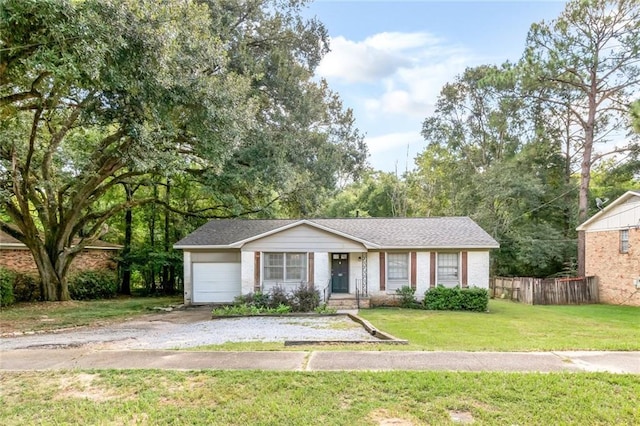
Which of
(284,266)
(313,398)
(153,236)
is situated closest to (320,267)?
(284,266)

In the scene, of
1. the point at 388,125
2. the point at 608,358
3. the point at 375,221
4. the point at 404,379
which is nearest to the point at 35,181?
the point at 375,221

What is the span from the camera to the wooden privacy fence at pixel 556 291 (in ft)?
58.7

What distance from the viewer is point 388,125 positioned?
101 feet

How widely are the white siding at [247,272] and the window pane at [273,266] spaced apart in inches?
22.9

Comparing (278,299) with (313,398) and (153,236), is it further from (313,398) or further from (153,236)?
(153,236)

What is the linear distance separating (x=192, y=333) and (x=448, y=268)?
11.1 metres

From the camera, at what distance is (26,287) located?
17875 millimetres

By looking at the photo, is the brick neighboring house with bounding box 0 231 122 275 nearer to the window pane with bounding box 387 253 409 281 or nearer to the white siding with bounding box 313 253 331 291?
the white siding with bounding box 313 253 331 291

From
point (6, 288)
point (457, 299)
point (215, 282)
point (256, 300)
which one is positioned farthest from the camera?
point (215, 282)

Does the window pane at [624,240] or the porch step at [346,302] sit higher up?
the window pane at [624,240]

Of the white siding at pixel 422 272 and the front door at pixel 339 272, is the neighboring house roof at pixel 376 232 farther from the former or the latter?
the front door at pixel 339 272

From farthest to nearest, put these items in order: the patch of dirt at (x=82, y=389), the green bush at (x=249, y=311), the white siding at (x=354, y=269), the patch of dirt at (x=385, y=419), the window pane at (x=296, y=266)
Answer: the white siding at (x=354, y=269)
the window pane at (x=296, y=266)
the green bush at (x=249, y=311)
the patch of dirt at (x=82, y=389)
the patch of dirt at (x=385, y=419)

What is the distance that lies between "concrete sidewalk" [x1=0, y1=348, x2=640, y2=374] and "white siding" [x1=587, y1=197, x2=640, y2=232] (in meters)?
13.0

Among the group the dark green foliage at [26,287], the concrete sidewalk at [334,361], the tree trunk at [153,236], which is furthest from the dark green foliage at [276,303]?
the tree trunk at [153,236]
